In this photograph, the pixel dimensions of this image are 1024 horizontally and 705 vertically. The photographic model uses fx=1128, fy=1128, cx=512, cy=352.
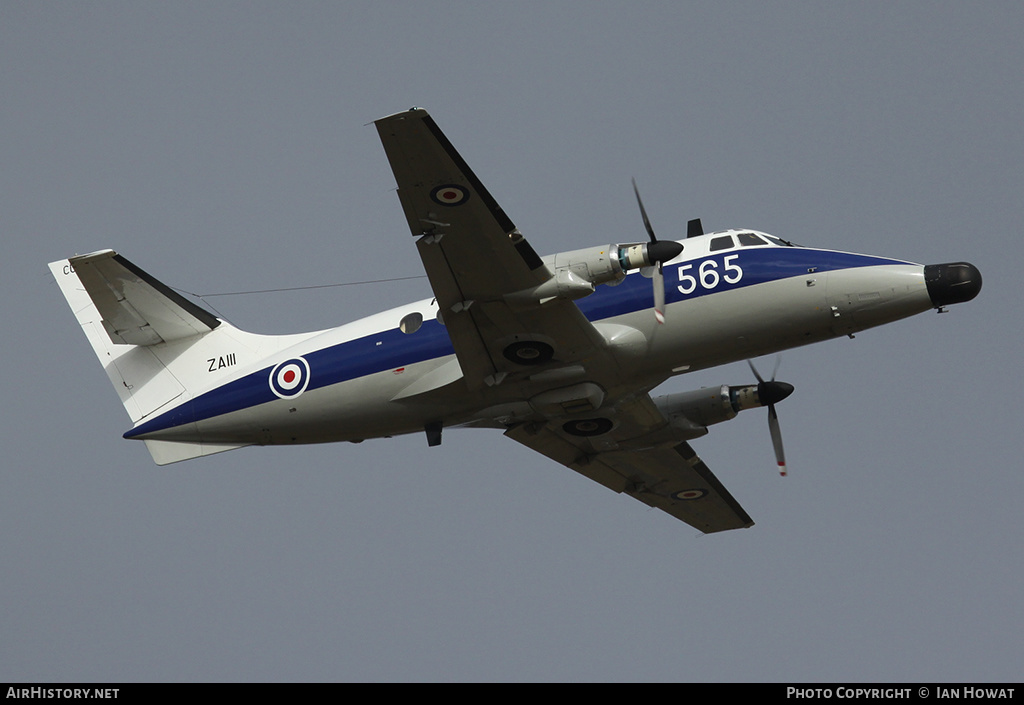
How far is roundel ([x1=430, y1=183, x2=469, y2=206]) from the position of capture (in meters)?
21.3

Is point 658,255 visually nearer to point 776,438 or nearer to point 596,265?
point 596,265

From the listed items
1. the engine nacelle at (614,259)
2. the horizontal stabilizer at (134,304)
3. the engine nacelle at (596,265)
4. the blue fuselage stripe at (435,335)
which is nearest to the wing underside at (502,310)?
the engine nacelle at (596,265)

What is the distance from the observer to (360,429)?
25500 millimetres

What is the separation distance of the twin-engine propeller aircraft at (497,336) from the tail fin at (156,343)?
1.6 inches

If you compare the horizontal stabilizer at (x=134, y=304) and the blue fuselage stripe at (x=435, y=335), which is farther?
the horizontal stabilizer at (x=134, y=304)

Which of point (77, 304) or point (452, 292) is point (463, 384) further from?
point (77, 304)

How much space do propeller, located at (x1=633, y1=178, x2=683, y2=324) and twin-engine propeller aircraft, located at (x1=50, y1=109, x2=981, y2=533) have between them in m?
0.04

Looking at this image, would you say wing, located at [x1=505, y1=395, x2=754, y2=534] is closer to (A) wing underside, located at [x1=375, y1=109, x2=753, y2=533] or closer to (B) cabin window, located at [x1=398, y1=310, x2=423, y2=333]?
(A) wing underside, located at [x1=375, y1=109, x2=753, y2=533]

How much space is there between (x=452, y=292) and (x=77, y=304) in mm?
11859

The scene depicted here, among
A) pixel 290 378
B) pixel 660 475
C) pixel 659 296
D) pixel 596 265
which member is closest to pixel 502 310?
pixel 596 265

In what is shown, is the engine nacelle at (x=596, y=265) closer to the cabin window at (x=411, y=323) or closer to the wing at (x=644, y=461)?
the cabin window at (x=411, y=323)

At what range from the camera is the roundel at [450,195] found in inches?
840

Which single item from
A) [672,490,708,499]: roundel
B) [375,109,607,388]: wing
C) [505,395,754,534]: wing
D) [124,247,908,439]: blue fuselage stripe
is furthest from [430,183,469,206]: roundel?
[672,490,708,499]: roundel
